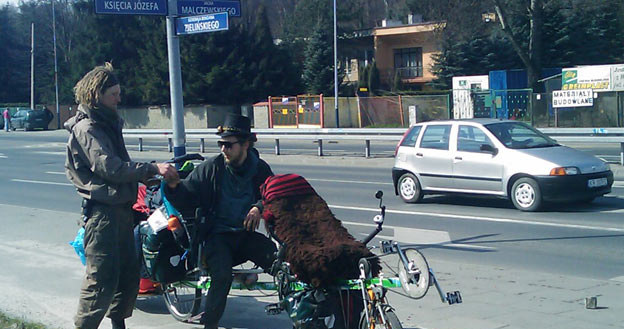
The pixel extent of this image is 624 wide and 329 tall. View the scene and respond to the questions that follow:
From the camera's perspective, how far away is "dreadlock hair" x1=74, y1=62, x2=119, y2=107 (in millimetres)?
5074

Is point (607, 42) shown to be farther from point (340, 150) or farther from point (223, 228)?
point (223, 228)

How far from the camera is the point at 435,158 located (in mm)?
13867

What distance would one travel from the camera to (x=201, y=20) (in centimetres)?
918

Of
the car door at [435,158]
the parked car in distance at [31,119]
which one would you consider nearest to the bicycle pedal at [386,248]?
the car door at [435,158]

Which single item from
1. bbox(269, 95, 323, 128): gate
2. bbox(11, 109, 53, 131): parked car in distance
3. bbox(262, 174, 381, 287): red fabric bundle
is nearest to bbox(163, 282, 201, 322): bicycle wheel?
bbox(262, 174, 381, 287): red fabric bundle

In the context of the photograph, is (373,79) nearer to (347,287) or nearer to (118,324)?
(118,324)

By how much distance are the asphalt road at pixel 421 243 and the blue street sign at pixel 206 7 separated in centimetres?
349

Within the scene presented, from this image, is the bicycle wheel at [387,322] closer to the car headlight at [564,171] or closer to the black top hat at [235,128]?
the black top hat at [235,128]

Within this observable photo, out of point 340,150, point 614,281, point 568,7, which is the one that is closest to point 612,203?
point 614,281

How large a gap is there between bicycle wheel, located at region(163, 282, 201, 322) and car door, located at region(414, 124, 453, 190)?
26.7 ft

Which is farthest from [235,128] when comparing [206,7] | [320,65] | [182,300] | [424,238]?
[320,65]

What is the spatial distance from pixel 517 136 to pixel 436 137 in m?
1.49

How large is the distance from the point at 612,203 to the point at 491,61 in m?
40.8

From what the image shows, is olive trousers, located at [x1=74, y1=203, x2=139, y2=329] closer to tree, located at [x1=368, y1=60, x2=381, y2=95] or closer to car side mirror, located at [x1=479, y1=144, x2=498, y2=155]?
car side mirror, located at [x1=479, y1=144, x2=498, y2=155]
